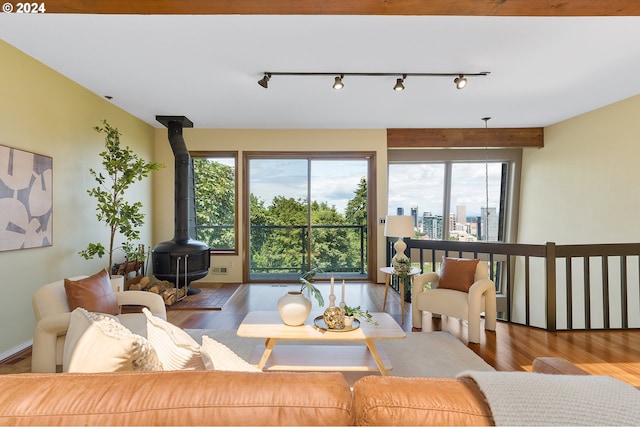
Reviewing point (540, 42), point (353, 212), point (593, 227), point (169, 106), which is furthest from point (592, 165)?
point (169, 106)

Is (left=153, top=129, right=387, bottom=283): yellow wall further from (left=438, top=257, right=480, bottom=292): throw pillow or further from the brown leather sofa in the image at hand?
the brown leather sofa

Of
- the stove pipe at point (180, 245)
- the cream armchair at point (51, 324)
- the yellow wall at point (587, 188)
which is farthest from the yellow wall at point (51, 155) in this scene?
the yellow wall at point (587, 188)

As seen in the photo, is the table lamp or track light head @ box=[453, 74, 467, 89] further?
the table lamp

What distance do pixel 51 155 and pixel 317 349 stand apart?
129 inches

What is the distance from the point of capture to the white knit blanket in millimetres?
662

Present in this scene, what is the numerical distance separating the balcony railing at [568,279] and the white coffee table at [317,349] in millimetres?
1998

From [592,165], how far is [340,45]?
14.1 feet

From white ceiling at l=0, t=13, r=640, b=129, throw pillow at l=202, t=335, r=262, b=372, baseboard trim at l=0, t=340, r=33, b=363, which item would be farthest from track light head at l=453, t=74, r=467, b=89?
baseboard trim at l=0, t=340, r=33, b=363

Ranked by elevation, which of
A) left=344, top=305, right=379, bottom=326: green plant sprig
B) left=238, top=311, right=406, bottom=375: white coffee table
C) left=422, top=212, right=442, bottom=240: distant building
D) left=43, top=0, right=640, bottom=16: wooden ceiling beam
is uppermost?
left=43, top=0, right=640, bottom=16: wooden ceiling beam

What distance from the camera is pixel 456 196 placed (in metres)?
6.06

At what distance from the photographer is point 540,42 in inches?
103

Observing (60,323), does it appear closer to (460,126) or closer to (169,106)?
(169,106)

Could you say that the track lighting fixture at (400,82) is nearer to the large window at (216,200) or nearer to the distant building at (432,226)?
the large window at (216,200)

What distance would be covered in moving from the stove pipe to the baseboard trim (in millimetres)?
1560
